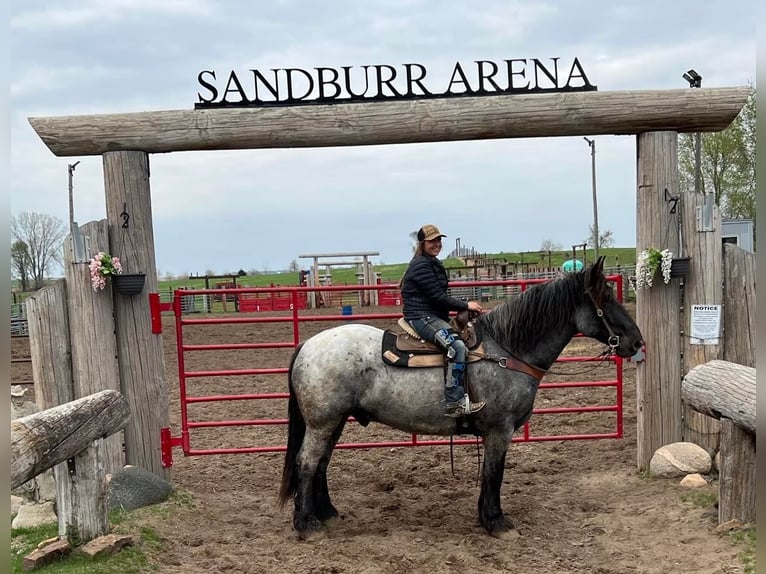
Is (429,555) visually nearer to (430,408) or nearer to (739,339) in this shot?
(430,408)

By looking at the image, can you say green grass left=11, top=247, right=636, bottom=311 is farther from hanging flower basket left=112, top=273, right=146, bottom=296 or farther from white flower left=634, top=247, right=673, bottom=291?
white flower left=634, top=247, right=673, bottom=291

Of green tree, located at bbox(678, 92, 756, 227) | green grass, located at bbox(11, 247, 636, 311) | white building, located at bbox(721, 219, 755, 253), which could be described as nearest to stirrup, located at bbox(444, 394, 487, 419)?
white building, located at bbox(721, 219, 755, 253)

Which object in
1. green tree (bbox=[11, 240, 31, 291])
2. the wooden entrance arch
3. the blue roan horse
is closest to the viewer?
green tree (bbox=[11, 240, 31, 291])

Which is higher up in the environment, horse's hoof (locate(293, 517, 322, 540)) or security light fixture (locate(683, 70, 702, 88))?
security light fixture (locate(683, 70, 702, 88))

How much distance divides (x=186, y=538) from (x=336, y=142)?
3.30 metres

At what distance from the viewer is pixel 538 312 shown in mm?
4898

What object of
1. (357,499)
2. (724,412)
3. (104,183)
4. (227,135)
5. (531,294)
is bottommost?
(357,499)

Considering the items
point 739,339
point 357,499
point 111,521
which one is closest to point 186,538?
point 111,521

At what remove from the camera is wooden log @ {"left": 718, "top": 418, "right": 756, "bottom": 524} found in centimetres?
436

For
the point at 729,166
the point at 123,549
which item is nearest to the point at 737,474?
the point at 123,549

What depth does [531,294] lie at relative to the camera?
4.94m

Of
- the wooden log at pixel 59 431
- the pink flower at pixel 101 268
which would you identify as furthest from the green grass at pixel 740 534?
the pink flower at pixel 101 268

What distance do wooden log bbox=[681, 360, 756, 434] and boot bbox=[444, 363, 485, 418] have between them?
5.33ft

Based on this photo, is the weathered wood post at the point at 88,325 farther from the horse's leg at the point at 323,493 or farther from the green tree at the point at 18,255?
the horse's leg at the point at 323,493
